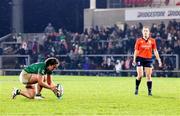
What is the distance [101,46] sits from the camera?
3997 centimetres

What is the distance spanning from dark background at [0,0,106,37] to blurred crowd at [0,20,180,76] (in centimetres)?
508

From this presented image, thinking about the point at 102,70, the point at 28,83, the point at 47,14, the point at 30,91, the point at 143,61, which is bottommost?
the point at 102,70

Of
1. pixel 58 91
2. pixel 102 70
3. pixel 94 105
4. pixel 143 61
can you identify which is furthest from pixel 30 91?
pixel 102 70

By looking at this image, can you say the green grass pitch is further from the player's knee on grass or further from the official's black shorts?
the official's black shorts

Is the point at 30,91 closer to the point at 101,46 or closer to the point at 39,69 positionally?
the point at 39,69

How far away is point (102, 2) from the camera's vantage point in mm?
46844

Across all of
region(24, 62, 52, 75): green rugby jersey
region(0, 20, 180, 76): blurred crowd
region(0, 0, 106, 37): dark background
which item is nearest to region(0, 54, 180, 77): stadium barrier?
region(0, 20, 180, 76): blurred crowd

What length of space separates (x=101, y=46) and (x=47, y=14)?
31.2 feet

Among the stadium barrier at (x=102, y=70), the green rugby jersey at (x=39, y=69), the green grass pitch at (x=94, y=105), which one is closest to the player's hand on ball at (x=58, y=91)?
the green grass pitch at (x=94, y=105)

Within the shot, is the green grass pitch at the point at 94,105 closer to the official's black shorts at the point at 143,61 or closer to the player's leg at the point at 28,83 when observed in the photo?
the player's leg at the point at 28,83

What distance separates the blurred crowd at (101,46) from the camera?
123ft

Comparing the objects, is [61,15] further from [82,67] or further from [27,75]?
[27,75]

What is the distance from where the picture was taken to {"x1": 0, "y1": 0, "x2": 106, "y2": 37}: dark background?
4766 centimetres

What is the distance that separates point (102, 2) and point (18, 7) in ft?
18.5
